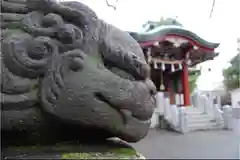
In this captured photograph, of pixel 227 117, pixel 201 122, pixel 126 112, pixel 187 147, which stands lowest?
pixel 187 147

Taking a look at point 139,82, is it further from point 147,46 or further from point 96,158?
point 147,46

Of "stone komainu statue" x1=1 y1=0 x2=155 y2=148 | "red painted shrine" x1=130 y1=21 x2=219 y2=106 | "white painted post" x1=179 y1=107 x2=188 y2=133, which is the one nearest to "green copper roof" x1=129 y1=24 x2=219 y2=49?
"red painted shrine" x1=130 y1=21 x2=219 y2=106

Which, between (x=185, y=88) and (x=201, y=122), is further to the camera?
(x=185, y=88)

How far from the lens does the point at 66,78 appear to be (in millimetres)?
829

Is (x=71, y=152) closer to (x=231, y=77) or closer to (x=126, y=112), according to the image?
(x=126, y=112)

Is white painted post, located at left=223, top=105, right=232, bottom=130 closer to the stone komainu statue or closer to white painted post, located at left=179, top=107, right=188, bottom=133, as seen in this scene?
white painted post, located at left=179, top=107, right=188, bottom=133

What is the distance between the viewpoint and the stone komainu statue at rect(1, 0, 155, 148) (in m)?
0.82

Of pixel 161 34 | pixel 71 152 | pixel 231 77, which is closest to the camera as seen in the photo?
pixel 71 152

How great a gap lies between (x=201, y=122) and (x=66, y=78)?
6.24 meters

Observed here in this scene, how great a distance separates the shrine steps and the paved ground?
72cm

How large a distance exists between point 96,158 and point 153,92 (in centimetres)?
34

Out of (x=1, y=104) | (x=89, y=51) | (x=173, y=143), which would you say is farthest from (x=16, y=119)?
(x=173, y=143)

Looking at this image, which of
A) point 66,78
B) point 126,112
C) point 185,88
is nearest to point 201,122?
point 185,88

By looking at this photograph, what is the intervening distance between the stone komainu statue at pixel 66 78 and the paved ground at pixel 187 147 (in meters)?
2.93
